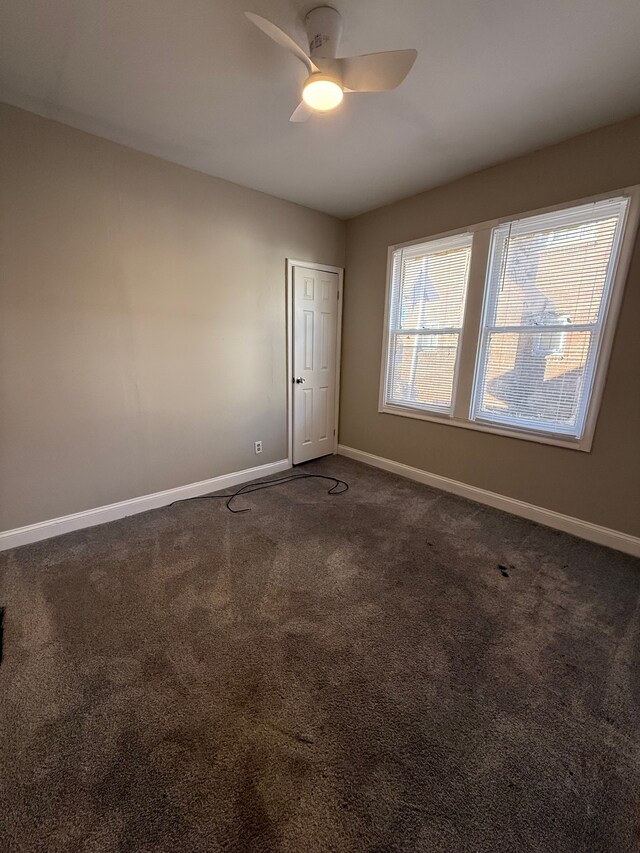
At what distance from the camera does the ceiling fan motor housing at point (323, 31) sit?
143 cm

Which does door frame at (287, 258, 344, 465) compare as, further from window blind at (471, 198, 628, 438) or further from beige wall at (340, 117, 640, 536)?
window blind at (471, 198, 628, 438)

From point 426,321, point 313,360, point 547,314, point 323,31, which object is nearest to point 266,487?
point 313,360

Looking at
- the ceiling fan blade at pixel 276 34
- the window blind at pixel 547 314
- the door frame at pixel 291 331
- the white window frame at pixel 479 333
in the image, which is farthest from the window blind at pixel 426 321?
the ceiling fan blade at pixel 276 34

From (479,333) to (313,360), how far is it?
1.73 m

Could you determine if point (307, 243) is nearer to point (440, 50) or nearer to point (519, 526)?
point (440, 50)

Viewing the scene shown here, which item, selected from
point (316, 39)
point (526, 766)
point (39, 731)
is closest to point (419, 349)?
point (316, 39)

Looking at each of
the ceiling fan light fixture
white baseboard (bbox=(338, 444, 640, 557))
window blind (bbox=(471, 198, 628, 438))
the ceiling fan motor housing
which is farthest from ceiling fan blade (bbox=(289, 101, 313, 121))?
white baseboard (bbox=(338, 444, 640, 557))

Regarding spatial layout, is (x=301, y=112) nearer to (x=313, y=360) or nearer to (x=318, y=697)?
(x=313, y=360)

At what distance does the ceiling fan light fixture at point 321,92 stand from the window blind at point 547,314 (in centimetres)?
175

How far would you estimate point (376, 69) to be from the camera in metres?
1.48

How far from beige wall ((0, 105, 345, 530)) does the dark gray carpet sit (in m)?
0.68

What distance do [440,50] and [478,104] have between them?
493 mm

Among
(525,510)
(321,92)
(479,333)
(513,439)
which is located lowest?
(525,510)

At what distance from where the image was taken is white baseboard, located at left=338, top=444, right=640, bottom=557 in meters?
2.39
